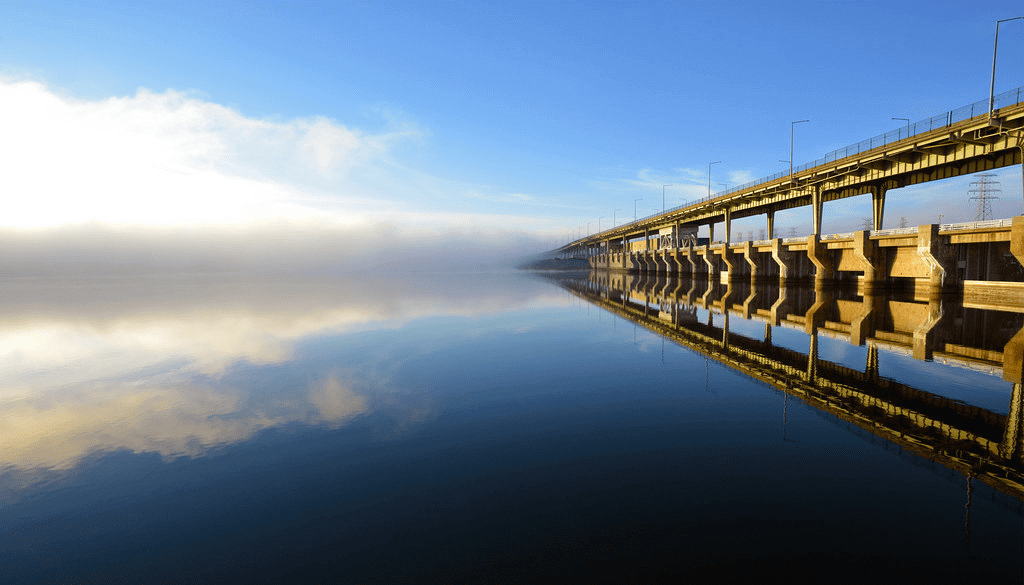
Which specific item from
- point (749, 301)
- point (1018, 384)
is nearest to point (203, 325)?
point (1018, 384)

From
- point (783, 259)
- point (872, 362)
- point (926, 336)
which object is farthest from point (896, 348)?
point (783, 259)

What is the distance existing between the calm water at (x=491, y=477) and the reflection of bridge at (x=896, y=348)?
0.18m

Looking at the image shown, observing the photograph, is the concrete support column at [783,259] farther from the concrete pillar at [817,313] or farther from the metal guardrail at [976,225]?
the metal guardrail at [976,225]

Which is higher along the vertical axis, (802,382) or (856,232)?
(856,232)

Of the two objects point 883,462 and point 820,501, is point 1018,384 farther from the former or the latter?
point 820,501

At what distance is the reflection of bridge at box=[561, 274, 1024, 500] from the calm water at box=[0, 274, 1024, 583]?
182mm

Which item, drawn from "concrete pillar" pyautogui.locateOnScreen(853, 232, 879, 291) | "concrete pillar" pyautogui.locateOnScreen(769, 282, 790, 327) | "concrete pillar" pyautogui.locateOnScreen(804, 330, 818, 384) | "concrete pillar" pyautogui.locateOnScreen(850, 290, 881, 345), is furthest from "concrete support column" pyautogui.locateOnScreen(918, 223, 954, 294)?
"concrete pillar" pyautogui.locateOnScreen(804, 330, 818, 384)

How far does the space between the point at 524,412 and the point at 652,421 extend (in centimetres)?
284

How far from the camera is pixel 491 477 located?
6.95 metres

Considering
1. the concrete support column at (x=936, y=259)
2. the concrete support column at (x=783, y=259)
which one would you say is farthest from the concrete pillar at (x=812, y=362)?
the concrete support column at (x=783, y=259)

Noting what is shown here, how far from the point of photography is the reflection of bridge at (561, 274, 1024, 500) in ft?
26.1

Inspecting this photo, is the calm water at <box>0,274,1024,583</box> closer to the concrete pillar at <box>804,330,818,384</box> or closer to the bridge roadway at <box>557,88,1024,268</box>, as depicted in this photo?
the concrete pillar at <box>804,330,818,384</box>

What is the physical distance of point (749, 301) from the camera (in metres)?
36.4

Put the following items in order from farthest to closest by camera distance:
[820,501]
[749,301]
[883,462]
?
[749,301]
[883,462]
[820,501]
